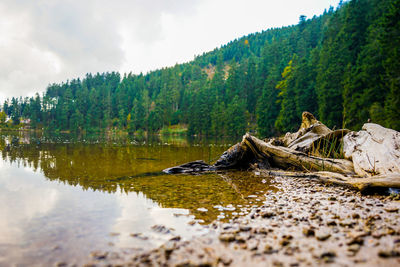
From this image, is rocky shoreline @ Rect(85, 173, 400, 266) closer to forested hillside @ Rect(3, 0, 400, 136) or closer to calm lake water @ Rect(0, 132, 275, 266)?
calm lake water @ Rect(0, 132, 275, 266)

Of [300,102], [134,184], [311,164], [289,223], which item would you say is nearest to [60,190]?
[134,184]

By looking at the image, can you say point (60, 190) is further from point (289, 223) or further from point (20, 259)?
point (289, 223)

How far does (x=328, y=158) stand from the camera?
8695 mm

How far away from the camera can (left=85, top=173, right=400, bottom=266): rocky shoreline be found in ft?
9.00

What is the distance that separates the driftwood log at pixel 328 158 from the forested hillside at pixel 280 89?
46.5 inches

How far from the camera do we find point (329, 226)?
12.1 feet

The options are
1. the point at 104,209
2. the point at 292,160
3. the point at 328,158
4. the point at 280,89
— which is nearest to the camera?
the point at 104,209

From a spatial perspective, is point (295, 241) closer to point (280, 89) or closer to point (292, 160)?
point (292, 160)

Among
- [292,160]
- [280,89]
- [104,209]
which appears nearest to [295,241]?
[104,209]

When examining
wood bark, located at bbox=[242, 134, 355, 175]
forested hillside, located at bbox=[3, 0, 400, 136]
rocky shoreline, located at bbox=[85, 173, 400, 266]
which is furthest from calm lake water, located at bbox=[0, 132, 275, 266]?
forested hillside, located at bbox=[3, 0, 400, 136]

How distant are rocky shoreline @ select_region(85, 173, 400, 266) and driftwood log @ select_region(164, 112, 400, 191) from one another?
5.16ft

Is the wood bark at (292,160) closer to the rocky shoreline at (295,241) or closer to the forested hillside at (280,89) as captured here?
the forested hillside at (280,89)

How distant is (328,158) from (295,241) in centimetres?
640

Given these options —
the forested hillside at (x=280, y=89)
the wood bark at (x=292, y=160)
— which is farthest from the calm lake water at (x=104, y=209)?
the forested hillside at (x=280, y=89)
